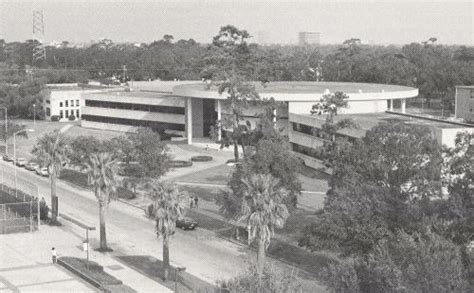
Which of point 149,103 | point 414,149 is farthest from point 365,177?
point 149,103

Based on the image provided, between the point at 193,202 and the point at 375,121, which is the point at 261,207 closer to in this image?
the point at 193,202

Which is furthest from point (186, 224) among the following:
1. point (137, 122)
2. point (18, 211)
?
point (137, 122)

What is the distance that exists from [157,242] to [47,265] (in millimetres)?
9081

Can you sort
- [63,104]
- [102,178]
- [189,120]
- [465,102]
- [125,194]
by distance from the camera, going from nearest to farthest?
[102,178]
[125,194]
[465,102]
[189,120]
[63,104]

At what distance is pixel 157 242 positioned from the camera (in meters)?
58.2

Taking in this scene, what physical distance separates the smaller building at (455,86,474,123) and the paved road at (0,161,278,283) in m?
50.6

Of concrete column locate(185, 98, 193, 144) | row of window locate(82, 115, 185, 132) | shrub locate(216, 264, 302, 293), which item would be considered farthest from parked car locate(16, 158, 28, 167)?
shrub locate(216, 264, 302, 293)

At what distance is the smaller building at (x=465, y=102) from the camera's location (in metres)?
100

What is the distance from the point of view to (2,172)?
274 feet

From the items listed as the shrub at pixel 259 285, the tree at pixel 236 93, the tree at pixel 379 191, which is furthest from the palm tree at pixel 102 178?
the tree at pixel 236 93

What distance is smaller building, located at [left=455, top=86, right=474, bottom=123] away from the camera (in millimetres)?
100188

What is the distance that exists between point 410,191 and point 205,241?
17702 mm

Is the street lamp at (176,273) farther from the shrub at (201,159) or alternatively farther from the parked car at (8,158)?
the parked car at (8,158)

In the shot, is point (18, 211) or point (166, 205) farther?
point (18, 211)
